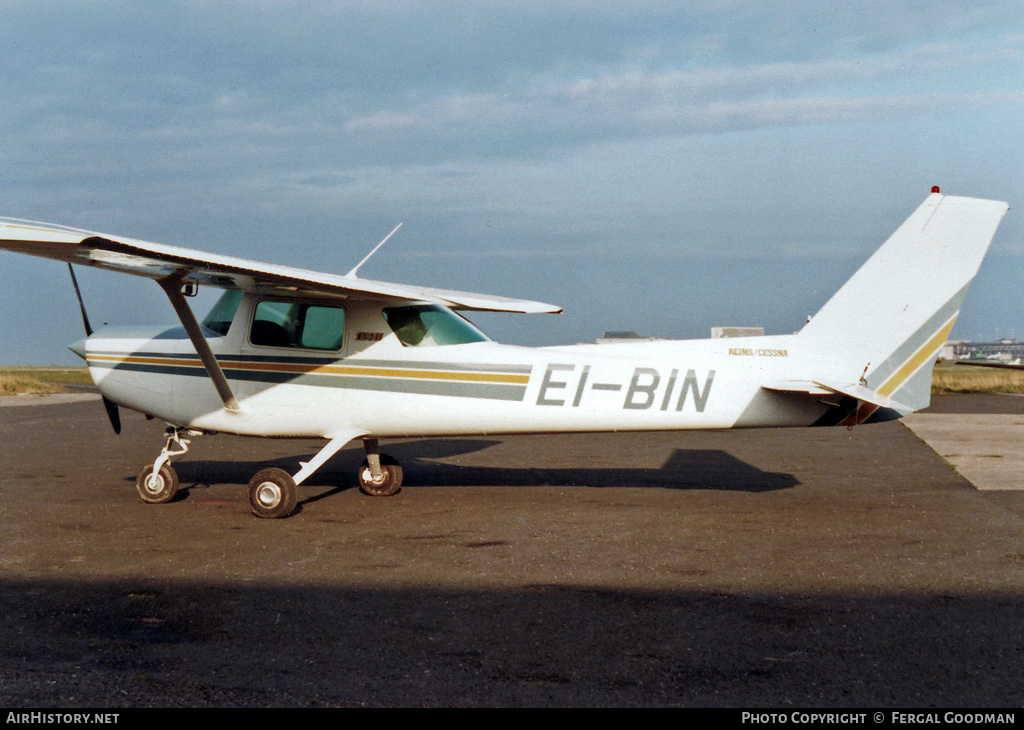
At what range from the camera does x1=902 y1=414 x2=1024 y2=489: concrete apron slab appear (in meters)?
10.8

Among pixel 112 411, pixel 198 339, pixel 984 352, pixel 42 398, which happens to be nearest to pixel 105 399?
pixel 112 411

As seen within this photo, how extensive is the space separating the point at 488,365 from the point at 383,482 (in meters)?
2.02

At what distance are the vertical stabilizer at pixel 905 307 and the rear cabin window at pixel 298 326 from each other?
14.8ft

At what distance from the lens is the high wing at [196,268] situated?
6.45m

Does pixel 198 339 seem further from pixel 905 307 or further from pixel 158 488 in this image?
pixel 905 307

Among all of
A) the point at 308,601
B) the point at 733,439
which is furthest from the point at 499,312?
the point at 733,439

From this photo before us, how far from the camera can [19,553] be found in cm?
664

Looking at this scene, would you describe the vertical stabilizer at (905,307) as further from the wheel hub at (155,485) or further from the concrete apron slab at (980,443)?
the wheel hub at (155,485)

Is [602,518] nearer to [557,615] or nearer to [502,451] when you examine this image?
[557,615]

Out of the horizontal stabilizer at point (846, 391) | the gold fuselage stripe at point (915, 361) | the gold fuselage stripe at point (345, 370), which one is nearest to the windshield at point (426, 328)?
the gold fuselage stripe at point (345, 370)

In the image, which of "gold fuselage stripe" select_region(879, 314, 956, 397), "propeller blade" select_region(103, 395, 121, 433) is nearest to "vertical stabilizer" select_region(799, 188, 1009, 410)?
"gold fuselage stripe" select_region(879, 314, 956, 397)

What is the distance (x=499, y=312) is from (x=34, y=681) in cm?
569

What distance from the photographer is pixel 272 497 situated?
8109 millimetres

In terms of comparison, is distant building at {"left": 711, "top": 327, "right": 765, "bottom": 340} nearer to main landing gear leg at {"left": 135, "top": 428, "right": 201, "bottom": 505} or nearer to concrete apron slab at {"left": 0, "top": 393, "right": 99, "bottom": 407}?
main landing gear leg at {"left": 135, "top": 428, "right": 201, "bottom": 505}
